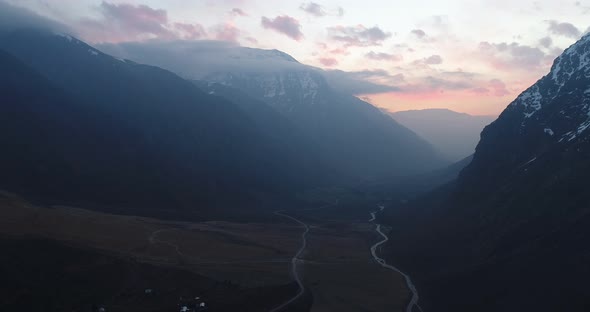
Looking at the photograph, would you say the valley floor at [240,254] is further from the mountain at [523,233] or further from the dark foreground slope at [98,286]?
the mountain at [523,233]

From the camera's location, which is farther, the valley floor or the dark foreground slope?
the valley floor

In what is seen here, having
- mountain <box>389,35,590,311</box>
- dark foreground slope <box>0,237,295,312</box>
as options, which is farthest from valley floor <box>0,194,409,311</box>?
mountain <box>389,35,590,311</box>

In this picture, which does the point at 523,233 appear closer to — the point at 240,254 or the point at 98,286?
the point at 240,254

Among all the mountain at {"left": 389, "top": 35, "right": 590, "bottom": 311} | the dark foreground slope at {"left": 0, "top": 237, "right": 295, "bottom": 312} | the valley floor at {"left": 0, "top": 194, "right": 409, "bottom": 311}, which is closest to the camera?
the dark foreground slope at {"left": 0, "top": 237, "right": 295, "bottom": 312}

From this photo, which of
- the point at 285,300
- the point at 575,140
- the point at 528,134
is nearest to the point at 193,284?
the point at 285,300

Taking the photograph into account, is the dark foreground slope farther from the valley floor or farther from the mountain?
the mountain

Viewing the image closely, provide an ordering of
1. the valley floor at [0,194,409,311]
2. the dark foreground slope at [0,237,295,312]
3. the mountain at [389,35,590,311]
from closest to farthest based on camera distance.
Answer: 1. the dark foreground slope at [0,237,295,312]
2. the mountain at [389,35,590,311]
3. the valley floor at [0,194,409,311]

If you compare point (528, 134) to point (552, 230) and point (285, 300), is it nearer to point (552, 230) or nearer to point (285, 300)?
point (552, 230)

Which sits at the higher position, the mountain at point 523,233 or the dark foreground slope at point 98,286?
the mountain at point 523,233

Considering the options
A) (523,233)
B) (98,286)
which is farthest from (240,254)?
(523,233)

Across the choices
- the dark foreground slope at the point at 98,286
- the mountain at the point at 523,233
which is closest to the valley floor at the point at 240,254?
→ the dark foreground slope at the point at 98,286
